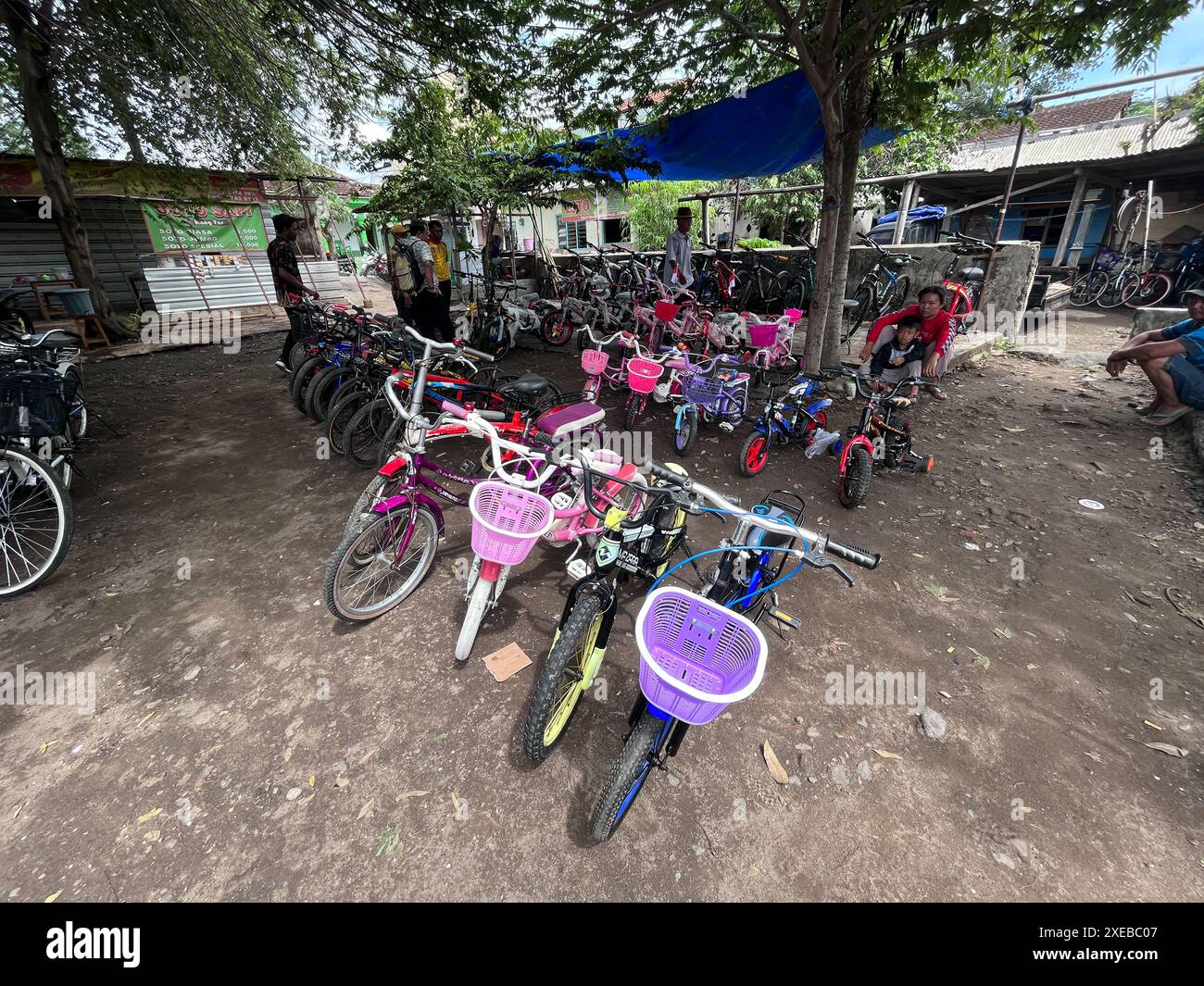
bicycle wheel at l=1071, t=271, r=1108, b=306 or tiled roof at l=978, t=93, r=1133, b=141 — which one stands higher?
tiled roof at l=978, t=93, r=1133, b=141

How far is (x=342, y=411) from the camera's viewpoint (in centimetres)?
519

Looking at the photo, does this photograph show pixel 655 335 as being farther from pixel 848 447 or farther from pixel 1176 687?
pixel 1176 687

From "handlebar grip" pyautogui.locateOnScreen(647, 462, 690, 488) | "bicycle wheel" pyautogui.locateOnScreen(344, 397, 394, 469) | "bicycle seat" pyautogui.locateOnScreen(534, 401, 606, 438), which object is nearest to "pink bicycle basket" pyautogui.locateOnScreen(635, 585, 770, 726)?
"handlebar grip" pyautogui.locateOnScreen(647, 462, 690, 488)

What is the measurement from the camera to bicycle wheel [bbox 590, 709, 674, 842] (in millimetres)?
1824

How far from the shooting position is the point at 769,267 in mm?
11312

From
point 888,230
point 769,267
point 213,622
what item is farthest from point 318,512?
point 888,230

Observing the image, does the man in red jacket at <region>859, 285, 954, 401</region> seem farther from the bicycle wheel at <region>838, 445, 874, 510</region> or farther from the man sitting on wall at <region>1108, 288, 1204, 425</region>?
the man sitting on wall at <region>1108, 288, 1204, 425</region>

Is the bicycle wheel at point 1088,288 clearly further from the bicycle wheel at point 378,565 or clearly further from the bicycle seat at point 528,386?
the bicycle wheel at point 378,565

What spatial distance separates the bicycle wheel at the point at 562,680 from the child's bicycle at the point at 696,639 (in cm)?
35

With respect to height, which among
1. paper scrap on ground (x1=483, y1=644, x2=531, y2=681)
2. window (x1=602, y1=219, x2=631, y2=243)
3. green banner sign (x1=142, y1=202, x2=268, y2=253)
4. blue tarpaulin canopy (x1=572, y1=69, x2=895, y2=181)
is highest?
window (x1=602, y1=219, x2=631, y2=243)

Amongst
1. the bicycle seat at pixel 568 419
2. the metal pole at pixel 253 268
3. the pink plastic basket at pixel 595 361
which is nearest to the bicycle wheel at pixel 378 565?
the bicycle seat at pixel 568 419

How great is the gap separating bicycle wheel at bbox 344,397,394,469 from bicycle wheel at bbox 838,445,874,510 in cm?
439

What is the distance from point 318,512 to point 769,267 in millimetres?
10906

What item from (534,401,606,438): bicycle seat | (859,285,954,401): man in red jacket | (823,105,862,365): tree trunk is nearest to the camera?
(534,401,606,438): bicycle seat
